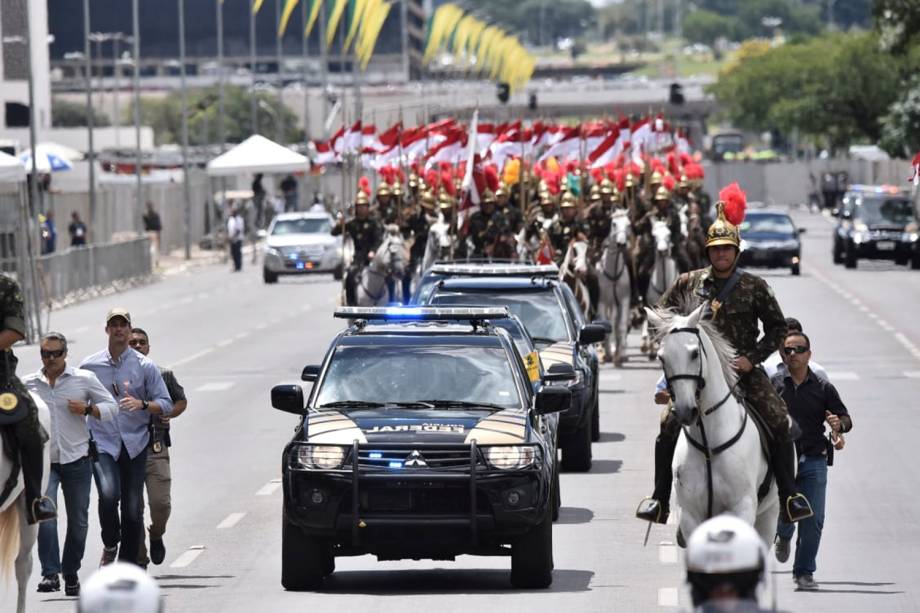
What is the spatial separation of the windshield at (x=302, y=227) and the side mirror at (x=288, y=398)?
4455 centimetres

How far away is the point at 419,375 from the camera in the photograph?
567 inches

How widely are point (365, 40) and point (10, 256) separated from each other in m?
35.5

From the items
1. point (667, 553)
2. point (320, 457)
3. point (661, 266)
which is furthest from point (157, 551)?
point (661, 266)

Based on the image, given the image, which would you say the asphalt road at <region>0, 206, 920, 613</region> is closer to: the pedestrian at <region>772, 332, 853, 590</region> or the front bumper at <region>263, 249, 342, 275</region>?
the pedestrian at <region>772, 332, 853, 590</region>

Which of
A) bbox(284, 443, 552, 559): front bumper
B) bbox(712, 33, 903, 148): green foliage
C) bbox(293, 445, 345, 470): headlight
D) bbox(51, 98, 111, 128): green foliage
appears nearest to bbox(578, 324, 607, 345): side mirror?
bbox(284, 443, 552, 559): front bumper

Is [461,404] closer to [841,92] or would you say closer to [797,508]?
[797,508]

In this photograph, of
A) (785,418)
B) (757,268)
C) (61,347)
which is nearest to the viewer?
(785,418)

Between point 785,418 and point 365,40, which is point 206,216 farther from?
point 785,418

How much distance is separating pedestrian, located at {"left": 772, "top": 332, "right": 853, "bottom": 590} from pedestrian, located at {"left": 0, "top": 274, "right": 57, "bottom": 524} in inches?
169

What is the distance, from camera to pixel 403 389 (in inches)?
563

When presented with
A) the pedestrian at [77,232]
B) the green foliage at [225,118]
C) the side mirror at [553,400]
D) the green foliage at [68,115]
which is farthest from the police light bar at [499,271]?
the green foliage at [68,115]

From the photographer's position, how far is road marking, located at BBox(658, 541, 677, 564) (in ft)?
49.8

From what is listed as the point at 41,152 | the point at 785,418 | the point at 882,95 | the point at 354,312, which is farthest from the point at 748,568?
the point at 882,95

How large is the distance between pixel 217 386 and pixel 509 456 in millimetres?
16490
